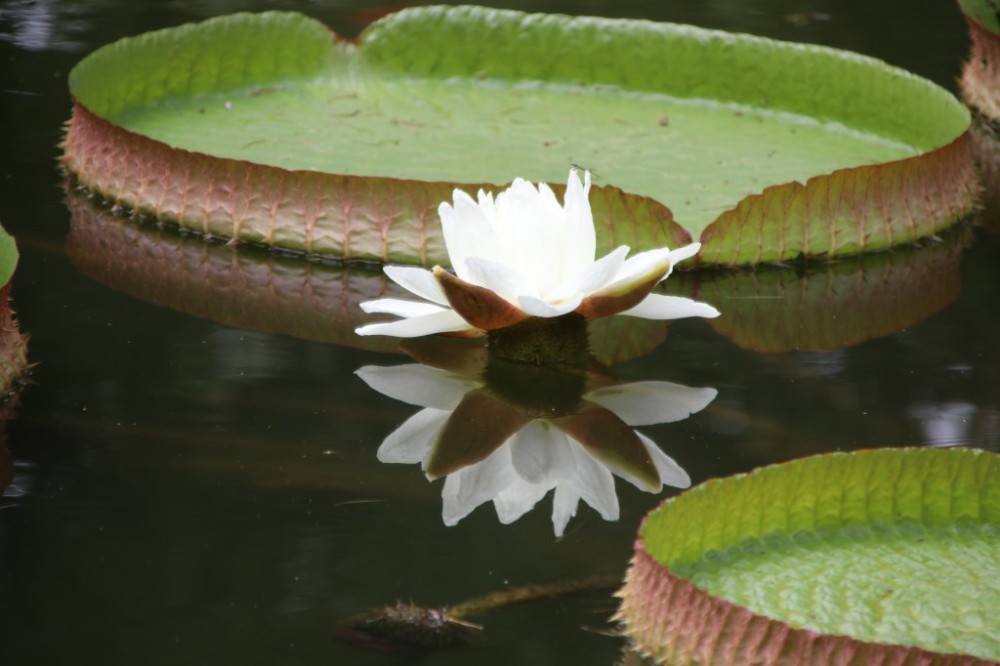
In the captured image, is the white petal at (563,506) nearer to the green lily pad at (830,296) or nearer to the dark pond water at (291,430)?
the dark pond water at (291,430)

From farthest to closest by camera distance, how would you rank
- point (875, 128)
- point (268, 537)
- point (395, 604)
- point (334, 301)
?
point (875, 128)
point (334, 301)
point (268, 537)
point (395, 604)

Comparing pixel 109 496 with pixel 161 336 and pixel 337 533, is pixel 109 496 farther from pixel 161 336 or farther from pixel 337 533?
pixel 161 336

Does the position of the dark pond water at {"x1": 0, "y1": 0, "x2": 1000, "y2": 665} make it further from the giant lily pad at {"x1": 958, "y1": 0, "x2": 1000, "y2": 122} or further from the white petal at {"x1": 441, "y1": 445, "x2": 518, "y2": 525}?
the giant lily pad at {"x1": 958, "y1": 0, "x2": 1000, "y2": 122}

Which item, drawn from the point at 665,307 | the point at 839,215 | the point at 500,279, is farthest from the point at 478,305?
the point at 839,215

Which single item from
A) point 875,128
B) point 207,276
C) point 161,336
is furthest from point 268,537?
point 875,128

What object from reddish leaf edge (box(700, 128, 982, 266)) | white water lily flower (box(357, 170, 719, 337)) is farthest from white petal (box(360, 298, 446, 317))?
reddish leaf edge (box(700, 128, 982, 266))

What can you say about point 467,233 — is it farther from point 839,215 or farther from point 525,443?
point 839,215

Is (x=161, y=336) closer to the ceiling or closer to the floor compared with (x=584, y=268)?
closer to the floor
